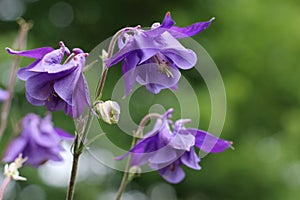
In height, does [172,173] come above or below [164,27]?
below

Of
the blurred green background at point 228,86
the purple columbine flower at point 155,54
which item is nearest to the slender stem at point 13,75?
the purple columbine flower at point 155,54

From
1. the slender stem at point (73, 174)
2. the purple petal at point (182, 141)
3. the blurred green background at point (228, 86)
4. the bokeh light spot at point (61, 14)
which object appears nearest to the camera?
the slender stem at point (73, 174)

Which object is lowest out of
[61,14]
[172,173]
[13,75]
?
[61,14]

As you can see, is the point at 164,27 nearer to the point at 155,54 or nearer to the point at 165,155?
the point at 155,54

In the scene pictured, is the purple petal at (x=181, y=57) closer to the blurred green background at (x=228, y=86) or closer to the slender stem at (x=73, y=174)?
the slender stem at (x=73, y=174)

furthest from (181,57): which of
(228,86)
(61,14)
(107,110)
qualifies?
(61,14)
